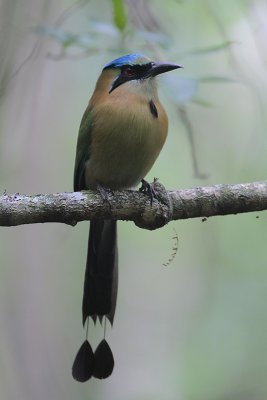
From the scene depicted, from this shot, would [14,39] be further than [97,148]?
Yes

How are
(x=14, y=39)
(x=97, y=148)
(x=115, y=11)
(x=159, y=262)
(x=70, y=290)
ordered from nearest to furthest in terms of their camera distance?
1. (x=115, y=11)
2. (x=97, y=148)
3. (x=14, y=39)
4. (x=70, y=290)
5. (x=159, y=262)

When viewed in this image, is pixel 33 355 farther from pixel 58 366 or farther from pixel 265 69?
pixel 265 69

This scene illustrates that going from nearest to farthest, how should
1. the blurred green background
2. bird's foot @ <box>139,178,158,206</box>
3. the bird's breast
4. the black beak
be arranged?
1. bird's foot @ <box>139,178,158,206</box>
2. the bird's breast
3. the black beak
4. the blurred green background

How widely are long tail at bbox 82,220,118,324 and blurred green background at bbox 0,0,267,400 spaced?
0.64m

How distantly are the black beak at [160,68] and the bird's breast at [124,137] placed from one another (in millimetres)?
125

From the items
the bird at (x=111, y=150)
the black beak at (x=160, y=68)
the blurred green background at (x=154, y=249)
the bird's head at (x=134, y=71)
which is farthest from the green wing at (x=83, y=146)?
the blurred green background at (x=154, y=249)

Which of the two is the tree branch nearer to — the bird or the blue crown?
the bird

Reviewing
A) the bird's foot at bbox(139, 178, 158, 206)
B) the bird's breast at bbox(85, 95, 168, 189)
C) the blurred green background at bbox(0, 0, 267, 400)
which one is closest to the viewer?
the bird's foot at bbox(139, 178, 158, 206)

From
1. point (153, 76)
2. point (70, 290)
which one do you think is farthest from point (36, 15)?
point (70, 290)

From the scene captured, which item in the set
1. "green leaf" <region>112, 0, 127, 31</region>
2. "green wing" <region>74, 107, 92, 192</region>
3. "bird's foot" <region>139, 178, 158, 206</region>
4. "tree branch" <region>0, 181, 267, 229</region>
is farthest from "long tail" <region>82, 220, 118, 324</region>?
"green leaf" <region>112, 0, 127, 31</region>

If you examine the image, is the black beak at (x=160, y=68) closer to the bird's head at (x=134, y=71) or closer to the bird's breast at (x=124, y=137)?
the bird's head at (x=134, y=71)

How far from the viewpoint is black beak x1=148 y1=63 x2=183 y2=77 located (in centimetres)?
254

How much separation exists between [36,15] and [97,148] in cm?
141

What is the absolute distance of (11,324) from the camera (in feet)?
11.3
